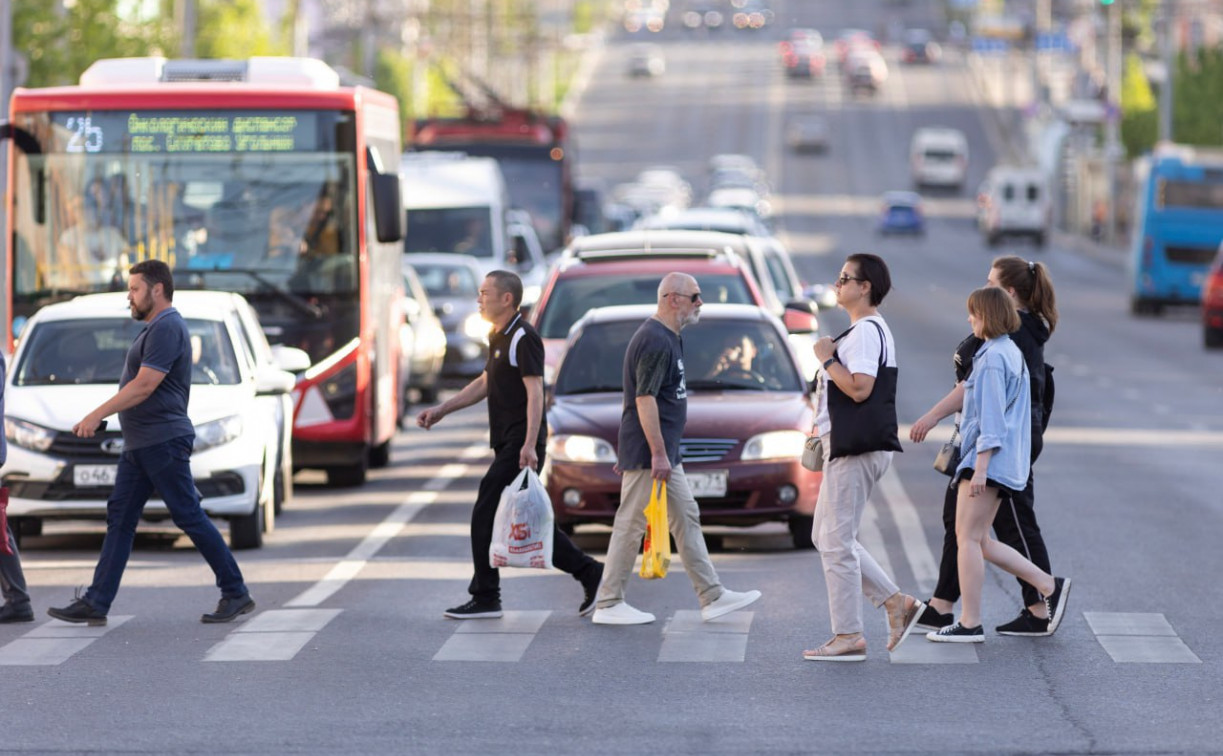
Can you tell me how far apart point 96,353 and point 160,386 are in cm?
410

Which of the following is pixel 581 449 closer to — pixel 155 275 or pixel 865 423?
pixel 155 275

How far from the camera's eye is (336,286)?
60.8 ft

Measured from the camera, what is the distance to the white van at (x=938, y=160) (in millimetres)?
97125

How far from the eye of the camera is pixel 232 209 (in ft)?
60.9

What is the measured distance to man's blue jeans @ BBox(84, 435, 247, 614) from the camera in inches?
471

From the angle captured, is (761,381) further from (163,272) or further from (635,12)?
(635,12)

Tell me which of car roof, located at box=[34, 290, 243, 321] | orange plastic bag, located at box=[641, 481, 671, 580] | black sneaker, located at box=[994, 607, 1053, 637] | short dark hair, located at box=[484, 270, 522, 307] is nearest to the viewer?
black sneaker, located at box=[994, 607, 1053, 637]

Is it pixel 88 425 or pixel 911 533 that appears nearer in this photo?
pixel 88 425

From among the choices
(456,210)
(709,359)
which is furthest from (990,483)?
(456,210)

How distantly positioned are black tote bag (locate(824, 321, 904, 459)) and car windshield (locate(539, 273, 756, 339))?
7.63 metres

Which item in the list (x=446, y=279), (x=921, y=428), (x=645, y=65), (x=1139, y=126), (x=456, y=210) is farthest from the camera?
(x=645, y=65)

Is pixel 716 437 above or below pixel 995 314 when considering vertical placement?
below

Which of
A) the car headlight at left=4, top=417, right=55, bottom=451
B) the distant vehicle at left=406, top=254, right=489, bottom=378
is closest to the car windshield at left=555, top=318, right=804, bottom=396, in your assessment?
the car headlight at left=4, top=417, right=55, bottom=451

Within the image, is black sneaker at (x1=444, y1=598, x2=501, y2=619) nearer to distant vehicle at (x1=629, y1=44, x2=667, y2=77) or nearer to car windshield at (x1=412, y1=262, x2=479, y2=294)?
car windshield at (x1=412, y1=262, x2=479, y2=294)
